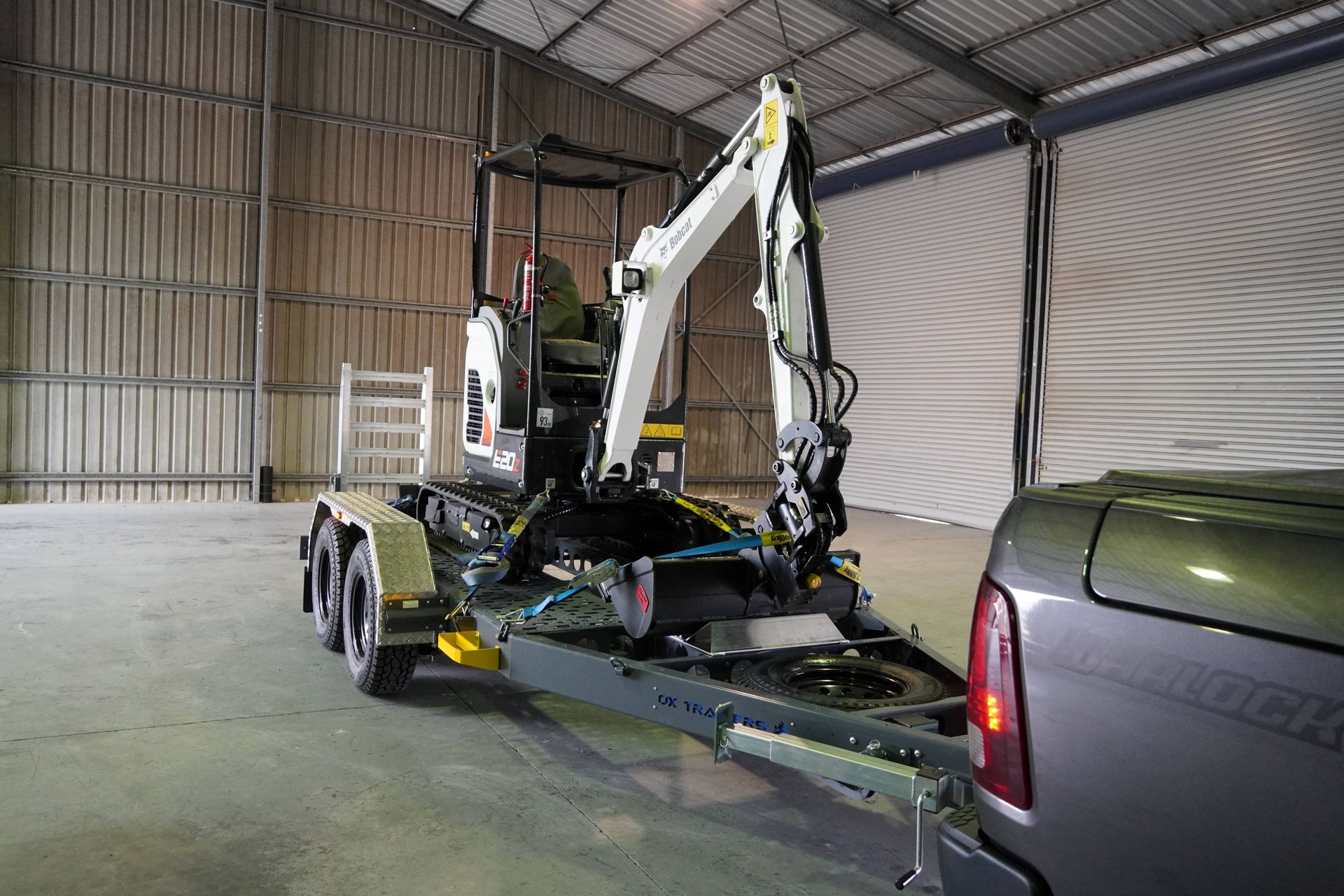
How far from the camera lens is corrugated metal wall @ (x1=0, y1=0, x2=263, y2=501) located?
554 inches

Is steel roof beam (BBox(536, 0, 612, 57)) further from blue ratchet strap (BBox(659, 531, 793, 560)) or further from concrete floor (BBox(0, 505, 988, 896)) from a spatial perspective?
blue ratchet strap (BBox(659, 531, 793, 560))

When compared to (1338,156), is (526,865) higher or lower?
lower

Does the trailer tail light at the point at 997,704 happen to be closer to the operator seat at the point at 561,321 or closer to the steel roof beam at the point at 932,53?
the operator seat at the point at 561,321

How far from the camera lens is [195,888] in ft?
11.2

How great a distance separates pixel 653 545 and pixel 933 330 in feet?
35.0

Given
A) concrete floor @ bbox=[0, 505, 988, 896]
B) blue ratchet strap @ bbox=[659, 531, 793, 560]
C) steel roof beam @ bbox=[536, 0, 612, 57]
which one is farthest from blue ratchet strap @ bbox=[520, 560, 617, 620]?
steel roof beam @ bbox=[536, 0, 612, 57]

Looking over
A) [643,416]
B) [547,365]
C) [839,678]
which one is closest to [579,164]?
[547,365]

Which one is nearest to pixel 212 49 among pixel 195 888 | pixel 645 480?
pixel 645 480

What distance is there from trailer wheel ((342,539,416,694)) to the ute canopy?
2.84 m

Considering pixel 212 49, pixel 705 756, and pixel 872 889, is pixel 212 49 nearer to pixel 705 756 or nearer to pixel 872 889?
pixel 705 756

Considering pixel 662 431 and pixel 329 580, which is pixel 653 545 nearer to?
pixel 662 431

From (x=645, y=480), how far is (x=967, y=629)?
10.4 feet

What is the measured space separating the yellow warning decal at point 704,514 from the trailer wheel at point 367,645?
1.90 meters

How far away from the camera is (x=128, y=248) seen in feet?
48.0
